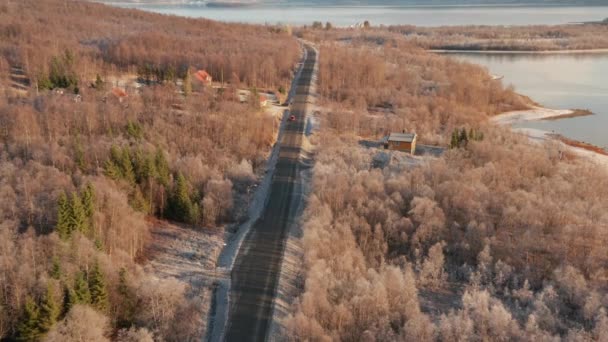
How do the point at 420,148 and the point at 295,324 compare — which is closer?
the point at 295,324

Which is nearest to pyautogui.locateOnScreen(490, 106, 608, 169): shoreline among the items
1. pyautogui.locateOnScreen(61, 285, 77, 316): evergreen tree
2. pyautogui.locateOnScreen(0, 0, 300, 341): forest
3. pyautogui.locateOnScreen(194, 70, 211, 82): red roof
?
pyautogui.locateOnScreen(0, 0, 300, 341): forest

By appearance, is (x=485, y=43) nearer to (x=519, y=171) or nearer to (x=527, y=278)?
(x=519, y=171)

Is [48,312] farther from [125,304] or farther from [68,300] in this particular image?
[125,304]

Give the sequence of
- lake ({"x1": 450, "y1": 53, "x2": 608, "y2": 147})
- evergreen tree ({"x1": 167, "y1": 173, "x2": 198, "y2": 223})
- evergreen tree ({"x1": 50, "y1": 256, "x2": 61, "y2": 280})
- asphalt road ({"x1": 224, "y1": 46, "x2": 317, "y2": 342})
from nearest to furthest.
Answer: evergreen tree ({"x1": 50, "y1": 256, "x2": 61, "y2": 280})
asphalt road ({"x1": 224, "y1": 46, "x2": 317, "y2": 342})
evergreen tree ({"x1": 167, "y1": 173, "x2": 198, "y2": 223})
lake ({"x1": 450, "y1": 53, "x2": 608, "y2": 147})

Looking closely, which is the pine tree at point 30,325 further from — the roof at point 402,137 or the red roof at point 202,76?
the red roof at point 202,76

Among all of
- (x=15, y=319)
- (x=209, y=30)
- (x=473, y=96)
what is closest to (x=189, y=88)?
(x=473, y=96)

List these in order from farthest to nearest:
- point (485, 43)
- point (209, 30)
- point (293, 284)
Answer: point (485, 43), point (209, 30), point (293, 284)

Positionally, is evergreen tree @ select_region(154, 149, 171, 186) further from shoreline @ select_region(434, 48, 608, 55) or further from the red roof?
shoreline @ select_region(434, 48, 608, 55)
